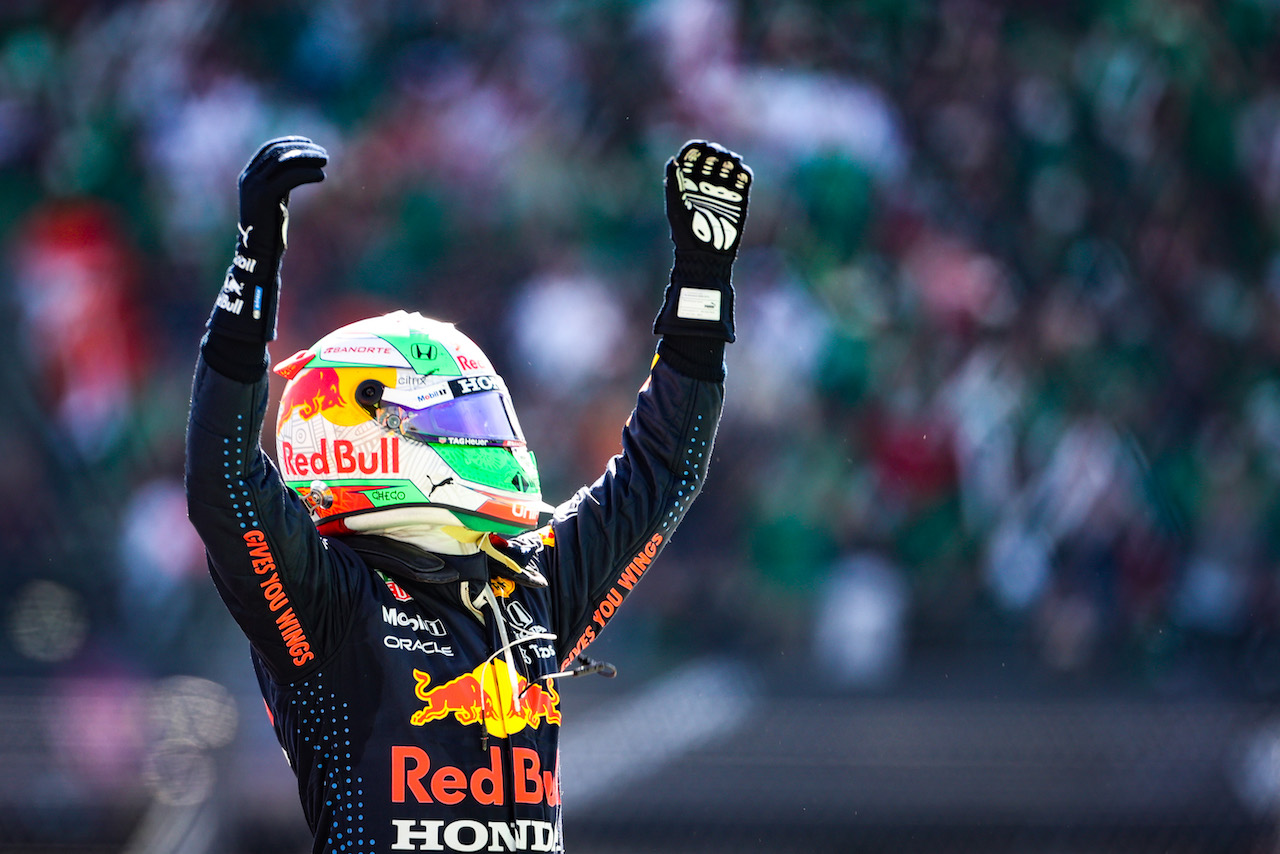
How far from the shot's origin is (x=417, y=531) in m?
2.22

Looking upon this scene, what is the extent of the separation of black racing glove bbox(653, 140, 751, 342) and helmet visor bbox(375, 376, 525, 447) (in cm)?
30

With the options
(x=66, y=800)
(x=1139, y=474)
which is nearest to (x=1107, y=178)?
(x=1139, y=474)

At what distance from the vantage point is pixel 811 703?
6773 millimetres

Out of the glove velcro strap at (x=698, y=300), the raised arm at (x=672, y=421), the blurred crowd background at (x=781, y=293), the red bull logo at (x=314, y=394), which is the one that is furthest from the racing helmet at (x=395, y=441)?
the blurred crowd background at (x=781, y=293)

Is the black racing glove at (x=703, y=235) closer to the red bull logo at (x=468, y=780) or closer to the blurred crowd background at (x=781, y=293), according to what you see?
the red bull logo at (x=468, y=780)

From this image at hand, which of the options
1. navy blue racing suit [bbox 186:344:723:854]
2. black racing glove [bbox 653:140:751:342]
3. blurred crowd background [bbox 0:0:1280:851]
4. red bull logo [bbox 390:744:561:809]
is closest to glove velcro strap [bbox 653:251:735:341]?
black racing glove [bbox 653:140:751:342]

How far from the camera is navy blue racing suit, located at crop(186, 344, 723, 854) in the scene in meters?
1.87

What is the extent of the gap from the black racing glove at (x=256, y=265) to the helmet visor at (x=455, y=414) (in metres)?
0.42

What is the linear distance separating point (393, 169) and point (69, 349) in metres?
2.00

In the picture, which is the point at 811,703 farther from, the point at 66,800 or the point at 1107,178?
the point at 1107,178

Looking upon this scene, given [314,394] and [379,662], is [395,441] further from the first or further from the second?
[379,662]

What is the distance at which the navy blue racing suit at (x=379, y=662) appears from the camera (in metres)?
1.87

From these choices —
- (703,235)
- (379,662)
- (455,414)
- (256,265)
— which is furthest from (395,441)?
(703,235)

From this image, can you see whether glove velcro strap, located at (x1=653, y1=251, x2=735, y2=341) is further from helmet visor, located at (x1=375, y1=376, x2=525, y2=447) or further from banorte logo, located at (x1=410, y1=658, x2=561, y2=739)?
banorte logo, located at (x1=410, y1=658, x2=561, y2=739)
